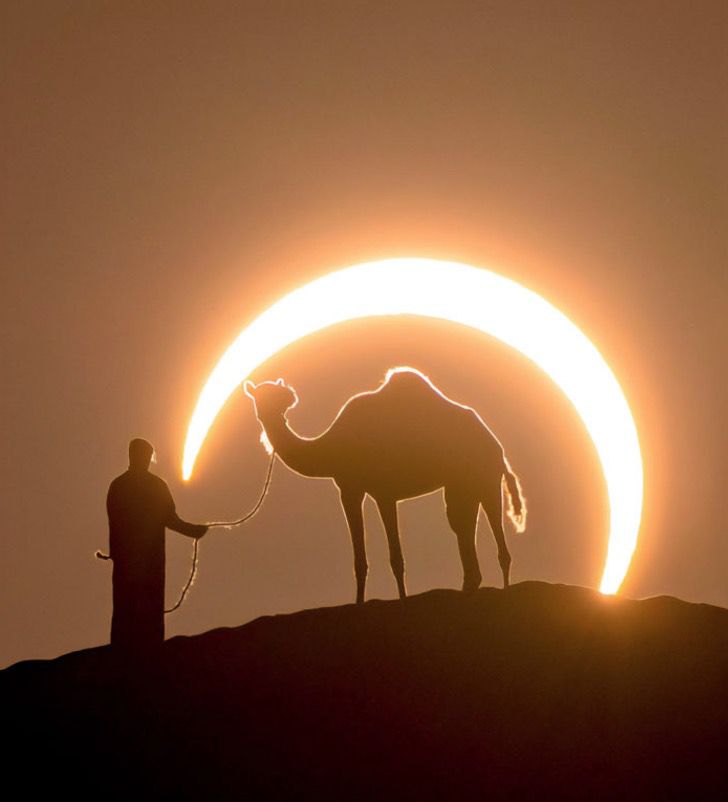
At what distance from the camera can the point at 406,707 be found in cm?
1051

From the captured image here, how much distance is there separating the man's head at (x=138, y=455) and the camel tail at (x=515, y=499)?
307cm

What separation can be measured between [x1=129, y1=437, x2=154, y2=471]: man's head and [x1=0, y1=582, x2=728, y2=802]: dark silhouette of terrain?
1609 millimetres

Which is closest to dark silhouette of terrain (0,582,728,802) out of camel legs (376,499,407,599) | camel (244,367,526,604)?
camel legs (376,499,407,599)

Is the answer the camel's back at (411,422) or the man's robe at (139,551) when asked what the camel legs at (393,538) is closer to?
the camel's back at (411,422)

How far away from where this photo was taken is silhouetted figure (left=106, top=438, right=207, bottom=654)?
1166 centimetres

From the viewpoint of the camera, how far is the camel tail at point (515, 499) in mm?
12203

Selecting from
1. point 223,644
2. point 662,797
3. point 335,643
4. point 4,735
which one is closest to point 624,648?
point 662,797

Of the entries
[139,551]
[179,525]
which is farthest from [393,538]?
[139,551]

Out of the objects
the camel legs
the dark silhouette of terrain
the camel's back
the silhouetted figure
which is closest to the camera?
the dark silhouette of terrain

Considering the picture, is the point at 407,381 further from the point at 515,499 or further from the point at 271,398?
the point at 515,499

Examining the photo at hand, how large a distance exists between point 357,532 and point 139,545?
1817 mm

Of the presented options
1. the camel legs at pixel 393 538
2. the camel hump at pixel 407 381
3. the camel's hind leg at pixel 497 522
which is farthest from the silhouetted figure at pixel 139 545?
the camel's hind leg at pixel 497 522

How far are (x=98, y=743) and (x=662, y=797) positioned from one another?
4.04 metres

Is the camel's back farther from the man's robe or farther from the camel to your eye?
the man's robe
